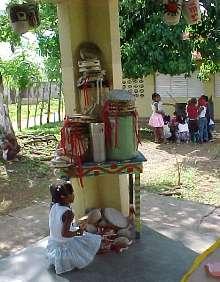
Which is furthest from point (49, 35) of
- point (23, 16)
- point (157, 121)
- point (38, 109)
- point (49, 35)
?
point (38, 109)

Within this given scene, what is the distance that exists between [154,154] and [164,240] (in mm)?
5137

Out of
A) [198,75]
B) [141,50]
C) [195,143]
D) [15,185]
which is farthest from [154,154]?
[198,75]

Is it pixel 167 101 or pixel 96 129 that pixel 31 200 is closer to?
pixel 96 129

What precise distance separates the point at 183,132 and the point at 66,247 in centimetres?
734

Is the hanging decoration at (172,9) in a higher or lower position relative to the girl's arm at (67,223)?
higher

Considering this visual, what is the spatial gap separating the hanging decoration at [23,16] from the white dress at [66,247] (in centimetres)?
206

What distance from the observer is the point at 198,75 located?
13844mm

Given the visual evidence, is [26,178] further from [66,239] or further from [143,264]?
[143,264]

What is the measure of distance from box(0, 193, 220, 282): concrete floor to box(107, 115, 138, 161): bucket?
96 centimetres

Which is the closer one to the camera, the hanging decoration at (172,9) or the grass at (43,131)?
the hanging decoration at (172,9)

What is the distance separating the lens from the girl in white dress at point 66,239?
12.9ft

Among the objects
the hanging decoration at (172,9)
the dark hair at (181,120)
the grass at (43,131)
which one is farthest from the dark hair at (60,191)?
the grass at (43,131)

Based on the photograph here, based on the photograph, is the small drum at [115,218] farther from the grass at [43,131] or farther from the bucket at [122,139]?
the grass at [43,131]

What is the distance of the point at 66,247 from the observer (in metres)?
4.05
